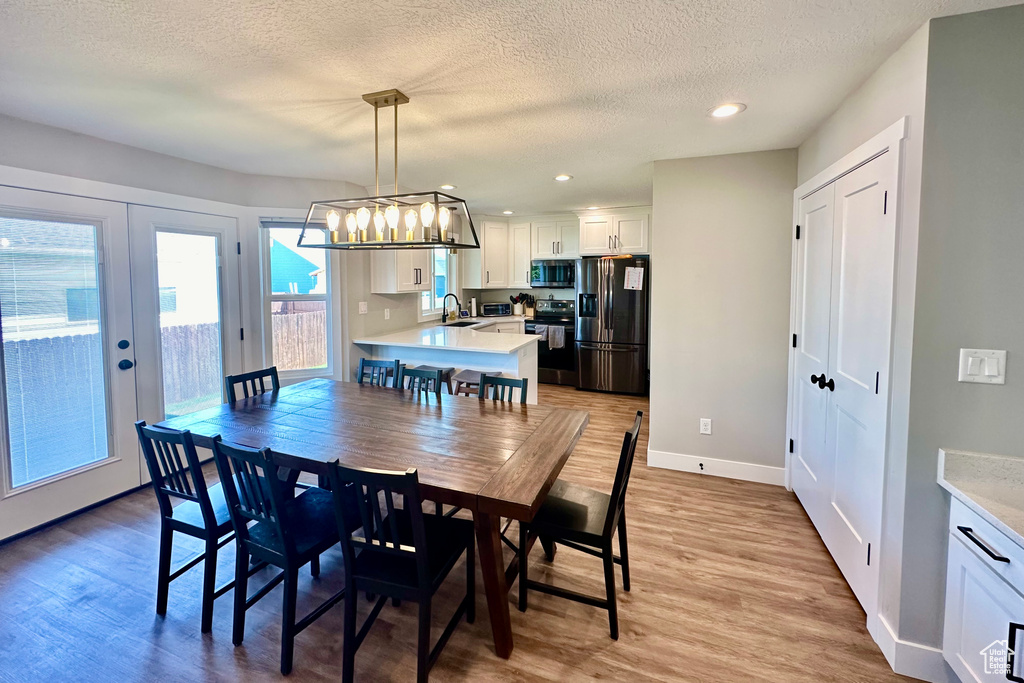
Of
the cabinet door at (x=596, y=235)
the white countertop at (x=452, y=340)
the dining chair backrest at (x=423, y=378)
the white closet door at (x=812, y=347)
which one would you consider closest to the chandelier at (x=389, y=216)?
the dining chair backrest at (x=423, y=378)

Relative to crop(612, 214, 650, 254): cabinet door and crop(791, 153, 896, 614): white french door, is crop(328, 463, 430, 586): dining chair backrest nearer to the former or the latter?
crop(791, 153, 896, 614): white french door

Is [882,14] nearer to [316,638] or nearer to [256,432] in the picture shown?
[256,432]

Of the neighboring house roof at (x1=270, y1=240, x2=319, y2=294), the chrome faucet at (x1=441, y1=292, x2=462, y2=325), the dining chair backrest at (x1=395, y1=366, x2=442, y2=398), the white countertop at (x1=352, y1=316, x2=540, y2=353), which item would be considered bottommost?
the dining chair backrest at (x1=395, y1=366, x2=442, y2=398)

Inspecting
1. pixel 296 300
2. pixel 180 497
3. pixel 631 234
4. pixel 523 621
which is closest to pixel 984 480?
pixel 523 621

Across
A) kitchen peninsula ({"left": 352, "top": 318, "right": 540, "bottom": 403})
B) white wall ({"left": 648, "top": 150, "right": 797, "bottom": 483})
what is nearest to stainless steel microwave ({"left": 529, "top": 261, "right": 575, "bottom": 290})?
kitchen peninsula ({"left": 352, "top": 318, "right": 540, "bottom": 403})

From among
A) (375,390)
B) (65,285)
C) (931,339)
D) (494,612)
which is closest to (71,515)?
(65,285)

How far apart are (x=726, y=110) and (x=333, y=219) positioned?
7.14 ft

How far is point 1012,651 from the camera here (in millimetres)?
1276

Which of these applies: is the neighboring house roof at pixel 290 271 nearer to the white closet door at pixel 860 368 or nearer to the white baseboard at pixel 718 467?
the white baseboard at pixel 718 467

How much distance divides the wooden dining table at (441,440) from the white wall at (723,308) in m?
1.41

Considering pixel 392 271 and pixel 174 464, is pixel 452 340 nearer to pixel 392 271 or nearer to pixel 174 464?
pixel 392 271

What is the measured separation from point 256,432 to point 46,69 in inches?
70.7

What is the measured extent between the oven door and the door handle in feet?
16.0

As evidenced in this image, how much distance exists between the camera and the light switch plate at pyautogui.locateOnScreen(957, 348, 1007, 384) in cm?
155
